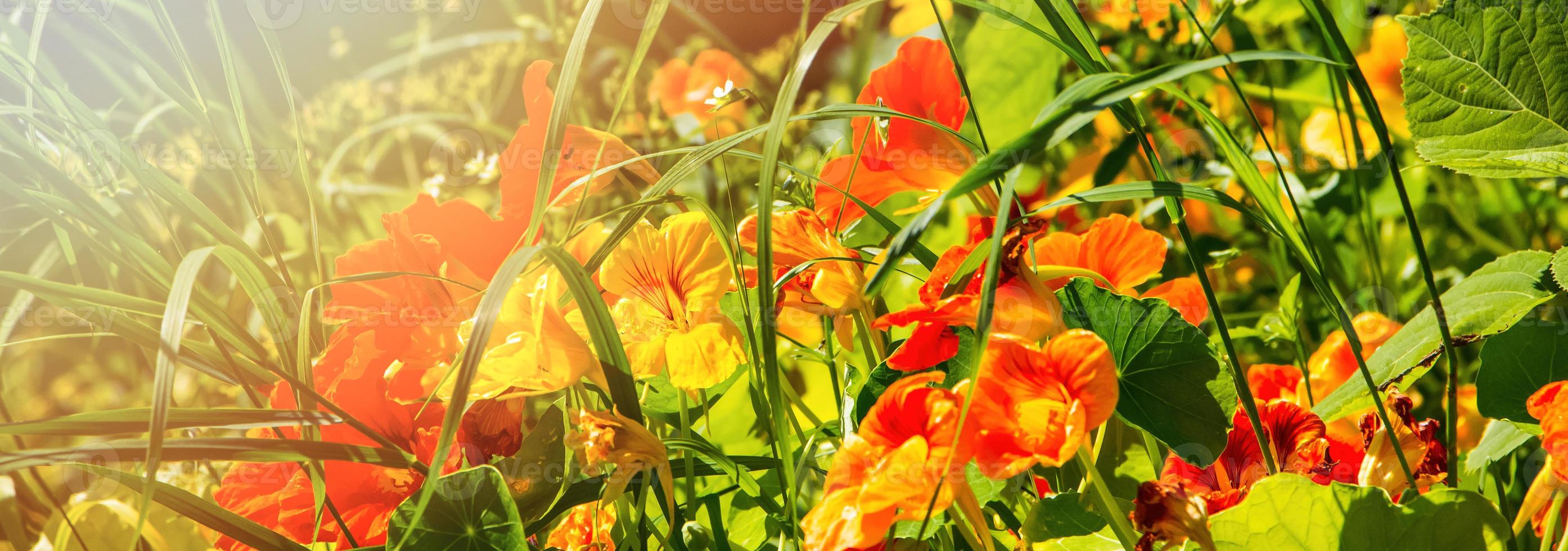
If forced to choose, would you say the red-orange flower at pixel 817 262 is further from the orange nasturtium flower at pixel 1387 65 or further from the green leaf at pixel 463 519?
the orange nasturtium flower at pixel 1387 65

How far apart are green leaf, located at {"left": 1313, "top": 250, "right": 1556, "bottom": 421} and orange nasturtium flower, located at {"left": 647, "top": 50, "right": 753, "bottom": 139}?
0.51 m

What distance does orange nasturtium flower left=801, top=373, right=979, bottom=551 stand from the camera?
228mm

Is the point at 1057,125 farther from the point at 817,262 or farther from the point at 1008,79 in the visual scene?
the point at 1008,79

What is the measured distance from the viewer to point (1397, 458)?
0.92 feet

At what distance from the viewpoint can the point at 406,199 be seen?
0.98m

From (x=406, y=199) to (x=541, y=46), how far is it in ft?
0.71

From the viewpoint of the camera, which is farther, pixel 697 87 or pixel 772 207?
pixel 697 87

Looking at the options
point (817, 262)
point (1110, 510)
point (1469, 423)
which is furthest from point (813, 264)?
point (1469, 423)

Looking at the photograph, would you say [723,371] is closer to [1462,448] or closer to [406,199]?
[1462,448]

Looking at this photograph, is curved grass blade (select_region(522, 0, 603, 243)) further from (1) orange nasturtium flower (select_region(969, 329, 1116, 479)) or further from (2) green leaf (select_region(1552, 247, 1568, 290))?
(2) green leaf (select_region(1552, 247, 1568, 290))

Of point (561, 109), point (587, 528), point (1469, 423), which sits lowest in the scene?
point (1469, 423)

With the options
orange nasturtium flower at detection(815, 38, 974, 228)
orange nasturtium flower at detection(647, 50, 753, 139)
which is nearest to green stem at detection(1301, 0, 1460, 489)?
orange nasturtium flower at detection(815, 38, 974, 228)

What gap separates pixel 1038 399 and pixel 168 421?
0.77 ft

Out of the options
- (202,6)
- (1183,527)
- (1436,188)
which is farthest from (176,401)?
(1436,188)
